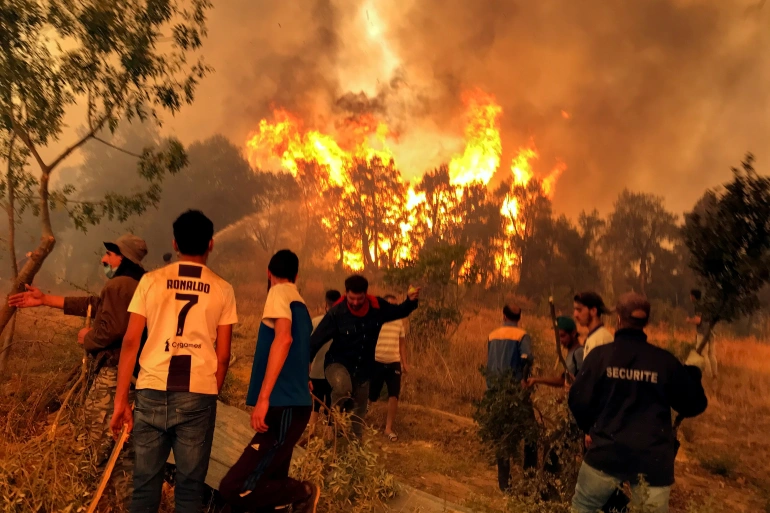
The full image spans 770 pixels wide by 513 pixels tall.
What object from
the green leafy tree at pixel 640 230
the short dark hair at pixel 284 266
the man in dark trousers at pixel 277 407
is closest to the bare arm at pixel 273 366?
the man in dark trousers at pixel 277 407

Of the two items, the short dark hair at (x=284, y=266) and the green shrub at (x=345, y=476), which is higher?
the short dark hair at (x=284, y=266)

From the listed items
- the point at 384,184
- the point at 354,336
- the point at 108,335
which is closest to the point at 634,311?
the point at 354,336

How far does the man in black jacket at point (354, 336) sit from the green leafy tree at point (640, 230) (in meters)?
13.3

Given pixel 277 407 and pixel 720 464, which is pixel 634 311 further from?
pixel 720 464

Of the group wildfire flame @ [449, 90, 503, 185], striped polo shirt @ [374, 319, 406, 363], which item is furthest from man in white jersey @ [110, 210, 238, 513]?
wildfire flame @ [449, 90, 503, 185]

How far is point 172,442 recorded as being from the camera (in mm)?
2676

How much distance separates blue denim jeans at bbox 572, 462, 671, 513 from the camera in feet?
9.07

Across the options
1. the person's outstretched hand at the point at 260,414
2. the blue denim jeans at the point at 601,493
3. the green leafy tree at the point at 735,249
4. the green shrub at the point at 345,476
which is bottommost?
the green shrub at the point at 345,476

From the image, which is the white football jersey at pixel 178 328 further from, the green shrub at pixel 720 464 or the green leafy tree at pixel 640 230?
the green leafy tree at pixel 640 230

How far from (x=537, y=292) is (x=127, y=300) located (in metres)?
17.3

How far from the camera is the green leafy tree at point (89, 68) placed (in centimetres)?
626

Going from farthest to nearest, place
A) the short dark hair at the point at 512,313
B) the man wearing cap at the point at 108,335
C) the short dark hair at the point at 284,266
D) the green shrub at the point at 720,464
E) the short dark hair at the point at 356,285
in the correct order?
1. the green shrub at the point at 720,464
2. the short dark hair at the point at 512,313
3. the short dark hair at the point at 356,285
4. the man wearing cap at the point at 108,335
5. the short dark hair at the point at 284,266

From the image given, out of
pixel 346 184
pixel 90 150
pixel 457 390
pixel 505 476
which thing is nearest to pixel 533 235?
pixel 346 184

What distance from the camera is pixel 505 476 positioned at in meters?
5.04
